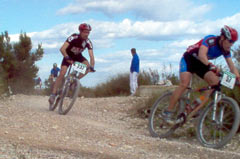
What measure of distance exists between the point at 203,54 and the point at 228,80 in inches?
20.5

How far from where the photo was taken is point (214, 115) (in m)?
5.98

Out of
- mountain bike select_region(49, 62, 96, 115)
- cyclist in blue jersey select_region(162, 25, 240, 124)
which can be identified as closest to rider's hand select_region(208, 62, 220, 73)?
cyclist in blue jersey select_region(162, 25, 240, 124)

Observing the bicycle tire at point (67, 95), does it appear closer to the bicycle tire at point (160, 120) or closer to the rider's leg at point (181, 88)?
the bicycle tire at point (160, 120)

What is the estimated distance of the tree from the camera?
62.7ft

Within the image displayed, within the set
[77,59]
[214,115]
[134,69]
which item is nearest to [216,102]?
[214,115]

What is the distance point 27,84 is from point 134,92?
663cm

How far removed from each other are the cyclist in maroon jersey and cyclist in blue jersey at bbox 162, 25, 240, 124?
2.52 m

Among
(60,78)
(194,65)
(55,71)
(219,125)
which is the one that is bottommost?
(219,125)

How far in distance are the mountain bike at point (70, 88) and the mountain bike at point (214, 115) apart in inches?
82.9

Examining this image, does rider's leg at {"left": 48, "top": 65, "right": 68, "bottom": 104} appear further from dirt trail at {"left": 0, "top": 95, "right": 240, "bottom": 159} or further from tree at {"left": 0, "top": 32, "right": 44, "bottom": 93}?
tree at {"left": 0, "top": 32, "right": 44, "bottom": 93}

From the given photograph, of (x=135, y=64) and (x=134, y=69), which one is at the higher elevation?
(x=135, y=64)

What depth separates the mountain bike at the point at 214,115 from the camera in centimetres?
584

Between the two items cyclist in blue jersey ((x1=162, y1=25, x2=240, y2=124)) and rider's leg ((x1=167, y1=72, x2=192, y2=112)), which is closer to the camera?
cyclist in blue jersey ((x1=162, y1=25, x2=240, y2=124))

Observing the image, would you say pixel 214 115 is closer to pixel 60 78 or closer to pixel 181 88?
pixel 181 88
